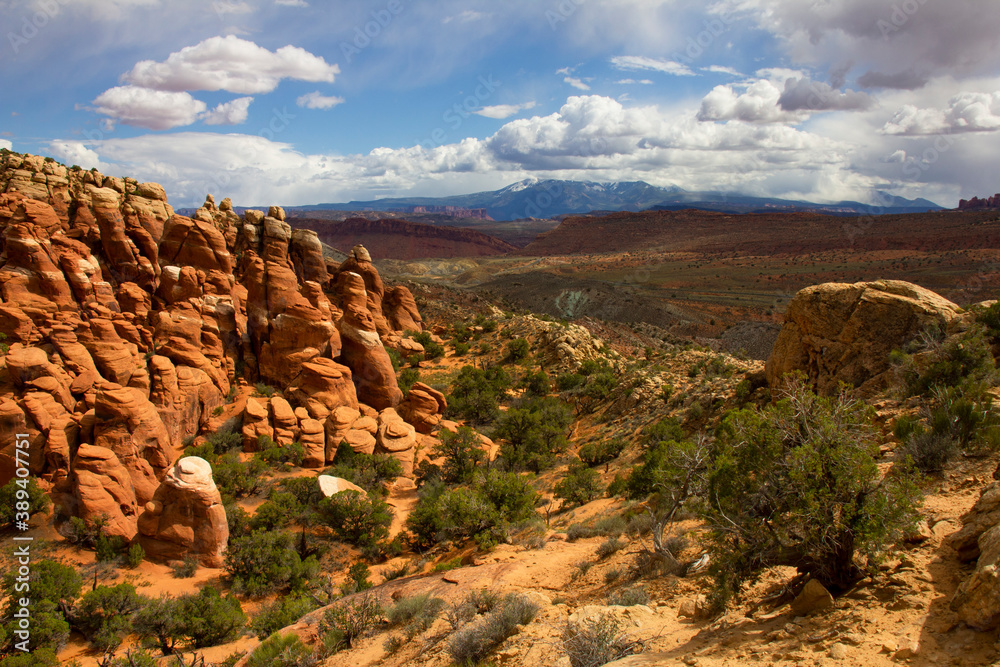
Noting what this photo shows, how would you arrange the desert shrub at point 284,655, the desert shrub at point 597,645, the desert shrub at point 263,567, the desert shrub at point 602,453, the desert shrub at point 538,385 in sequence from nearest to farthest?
1. the desert shrub at point 597,645
2. the desert shrub at point 284,655
3. the desert shrub at point 263,567
4. the desert shrub at point 602,453
5. the desert shrub at point 538,385

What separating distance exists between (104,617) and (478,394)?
20.0 metres

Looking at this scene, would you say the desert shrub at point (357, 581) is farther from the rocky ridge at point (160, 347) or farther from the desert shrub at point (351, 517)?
the rocky ridge at point (160, 347)

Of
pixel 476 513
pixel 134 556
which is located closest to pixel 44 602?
pixel 134 556

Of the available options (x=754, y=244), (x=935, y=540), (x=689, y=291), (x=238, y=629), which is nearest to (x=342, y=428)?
(x=238, y=629)

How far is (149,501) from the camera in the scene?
51.7ft

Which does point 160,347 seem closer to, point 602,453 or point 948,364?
point 602,453

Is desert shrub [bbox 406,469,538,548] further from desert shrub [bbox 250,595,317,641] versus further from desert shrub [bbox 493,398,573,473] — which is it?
desert shrub [bbox 493,398,573,473]

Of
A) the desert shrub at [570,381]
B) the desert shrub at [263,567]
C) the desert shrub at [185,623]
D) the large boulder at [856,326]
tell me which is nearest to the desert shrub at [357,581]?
the desert shrub at [263,567]

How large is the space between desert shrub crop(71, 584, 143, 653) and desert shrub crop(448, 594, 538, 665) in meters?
8.80

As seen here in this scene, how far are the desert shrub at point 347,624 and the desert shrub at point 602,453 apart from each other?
1341 centimetres

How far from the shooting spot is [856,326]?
1630cm

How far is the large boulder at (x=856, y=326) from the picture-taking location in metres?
15.5

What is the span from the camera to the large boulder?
15.5 m

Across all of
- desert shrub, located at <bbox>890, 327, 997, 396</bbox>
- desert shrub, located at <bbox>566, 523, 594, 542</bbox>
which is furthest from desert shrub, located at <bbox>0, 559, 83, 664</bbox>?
desert shrub, located at <bbox>890, 327, 997, 396</bbox>
